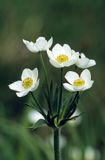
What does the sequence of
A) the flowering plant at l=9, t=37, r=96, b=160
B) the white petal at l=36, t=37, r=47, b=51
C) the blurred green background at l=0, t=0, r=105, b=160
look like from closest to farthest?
the flowering plant at l=9, t=37, r=96, b=160
the white petal at l=36, t=37, r=47, b=51
the blurred green background at l=0, t=0, r=105, b=160

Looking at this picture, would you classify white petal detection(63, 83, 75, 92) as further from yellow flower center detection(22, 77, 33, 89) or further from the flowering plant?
yellow flower center detection(22, 77, 33, 89)

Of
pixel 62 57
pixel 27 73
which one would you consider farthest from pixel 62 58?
pixel 27 73

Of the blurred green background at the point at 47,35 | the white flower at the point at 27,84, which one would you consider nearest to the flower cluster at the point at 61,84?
the white flower at the point at 27,84

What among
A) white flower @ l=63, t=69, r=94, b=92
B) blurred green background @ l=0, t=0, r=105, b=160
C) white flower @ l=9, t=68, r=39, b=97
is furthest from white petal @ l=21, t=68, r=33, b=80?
blurred green background @ l=0, t=0, r=105, b=160

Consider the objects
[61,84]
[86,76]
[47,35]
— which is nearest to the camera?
[61,84]

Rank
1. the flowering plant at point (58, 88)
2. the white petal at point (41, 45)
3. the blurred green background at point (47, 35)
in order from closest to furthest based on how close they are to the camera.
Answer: the flowering plant at point (58, 88) → the white petal at point (41, 45) → the blurred green background at point (47, 35)

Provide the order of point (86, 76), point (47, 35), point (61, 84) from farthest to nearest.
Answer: point (47, 35) → point (86, 76) → point (61, 84)

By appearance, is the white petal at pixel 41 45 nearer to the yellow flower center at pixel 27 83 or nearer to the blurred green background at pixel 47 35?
the yellow flower center at pixel 27 83

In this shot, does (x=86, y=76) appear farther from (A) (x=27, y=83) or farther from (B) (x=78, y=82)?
(A) (x=27, y=83)
